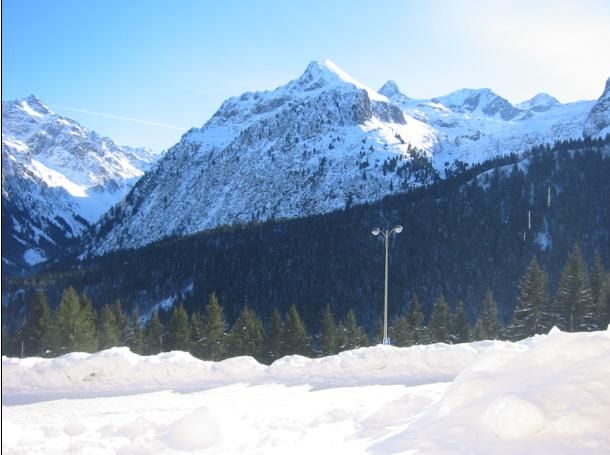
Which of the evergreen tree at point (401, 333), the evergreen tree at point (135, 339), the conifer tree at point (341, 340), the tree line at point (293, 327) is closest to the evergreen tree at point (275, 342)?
the tree line at point (293, 327)

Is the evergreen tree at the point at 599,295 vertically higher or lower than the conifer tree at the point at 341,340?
higher

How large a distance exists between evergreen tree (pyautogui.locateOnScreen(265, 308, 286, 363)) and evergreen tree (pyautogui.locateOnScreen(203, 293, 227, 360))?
12.1 feet

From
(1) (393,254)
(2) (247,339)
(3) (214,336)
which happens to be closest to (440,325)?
(2) (247,339)

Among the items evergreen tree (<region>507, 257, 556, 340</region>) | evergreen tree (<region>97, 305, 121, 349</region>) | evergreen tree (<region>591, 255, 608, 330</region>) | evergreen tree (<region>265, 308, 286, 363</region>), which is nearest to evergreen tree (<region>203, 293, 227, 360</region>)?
evergreen tree (<region>265, 308, 286, 363</region>)

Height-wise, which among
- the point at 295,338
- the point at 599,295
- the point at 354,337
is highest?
the point at 599,295

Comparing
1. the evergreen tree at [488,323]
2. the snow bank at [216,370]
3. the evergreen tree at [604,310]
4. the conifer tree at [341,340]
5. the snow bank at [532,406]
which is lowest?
the conifer tree at [341,340]

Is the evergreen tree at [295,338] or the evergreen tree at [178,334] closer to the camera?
the evergreen tree at [178,334]

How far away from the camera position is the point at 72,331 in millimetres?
39438

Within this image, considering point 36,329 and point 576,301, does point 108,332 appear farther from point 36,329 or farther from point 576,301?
point 576,301

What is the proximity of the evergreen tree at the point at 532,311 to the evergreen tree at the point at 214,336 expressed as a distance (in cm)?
2296

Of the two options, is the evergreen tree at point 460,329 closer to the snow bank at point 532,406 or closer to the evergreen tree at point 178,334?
the evergreen tree at point 178,334

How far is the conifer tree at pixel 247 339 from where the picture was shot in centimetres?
4350

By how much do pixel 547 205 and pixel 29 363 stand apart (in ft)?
413

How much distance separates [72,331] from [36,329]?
541 centimetres
